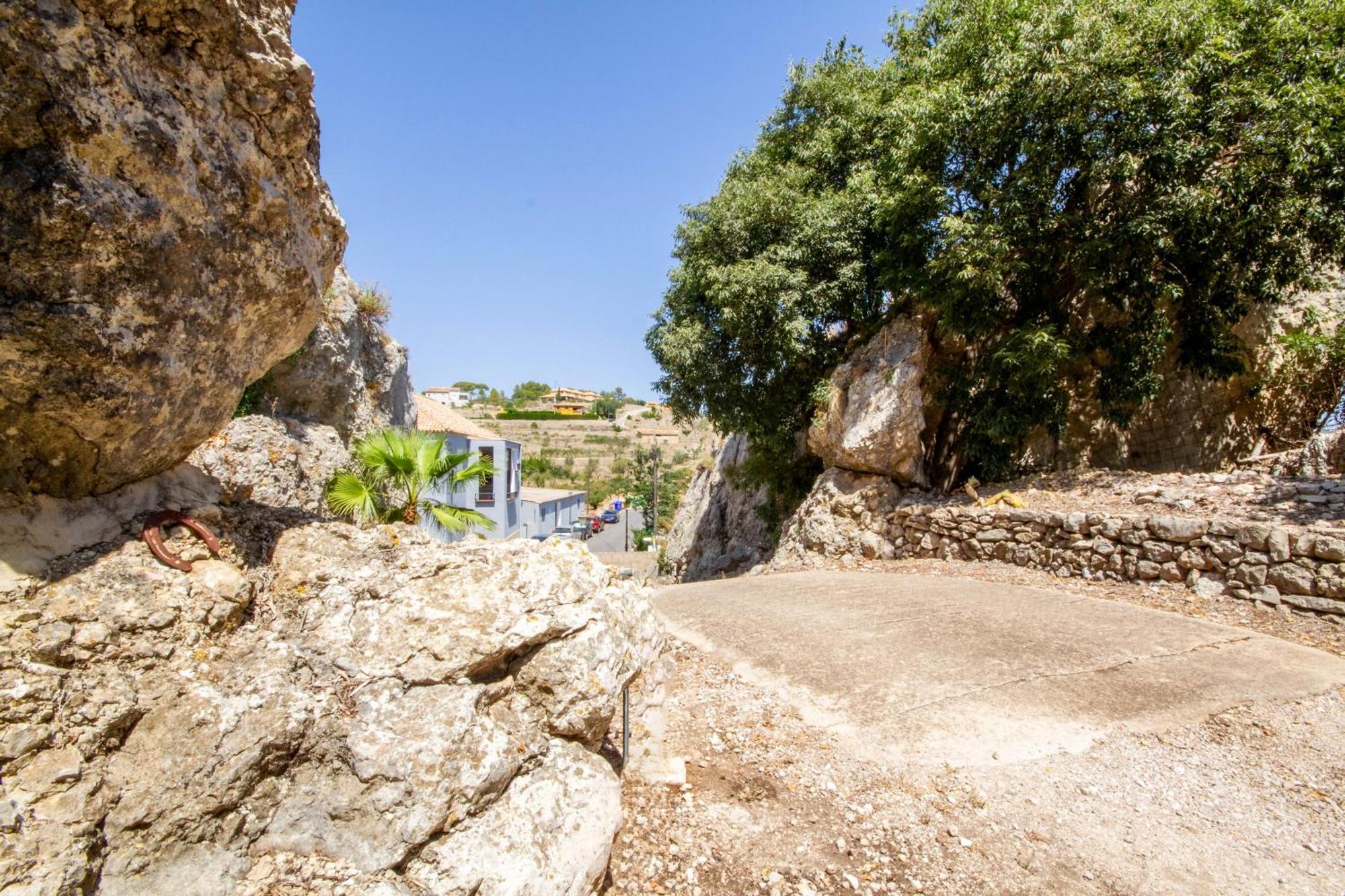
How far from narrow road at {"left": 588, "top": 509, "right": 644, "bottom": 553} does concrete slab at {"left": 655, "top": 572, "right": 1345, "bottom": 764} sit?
98.6 feet

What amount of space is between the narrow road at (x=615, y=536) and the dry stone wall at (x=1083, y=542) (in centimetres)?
2625

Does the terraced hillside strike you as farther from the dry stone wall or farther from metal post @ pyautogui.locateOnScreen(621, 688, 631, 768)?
metal post @ pyautogui.locateOnScreen(621, 688, 631, 768)

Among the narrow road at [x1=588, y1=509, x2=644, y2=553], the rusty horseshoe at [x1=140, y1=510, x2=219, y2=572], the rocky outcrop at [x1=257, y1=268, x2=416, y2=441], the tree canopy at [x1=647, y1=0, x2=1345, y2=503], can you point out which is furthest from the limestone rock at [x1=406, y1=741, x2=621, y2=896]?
the narrow road at [x1=588, y1=509, x2=644, y2=553]

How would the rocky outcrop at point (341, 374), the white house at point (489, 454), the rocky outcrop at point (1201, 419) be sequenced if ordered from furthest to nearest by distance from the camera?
the white house at point (489, 454)
the rocky outcrop at point (1201, 419)
the rocky outcrop at point (341, 374)

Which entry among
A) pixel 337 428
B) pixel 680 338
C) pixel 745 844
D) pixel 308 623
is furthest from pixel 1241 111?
pixel 337 428

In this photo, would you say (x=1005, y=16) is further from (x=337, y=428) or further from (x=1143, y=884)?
(x=337, y=428)

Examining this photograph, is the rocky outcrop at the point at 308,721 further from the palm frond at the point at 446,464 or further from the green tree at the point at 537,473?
the green tree at the point at 537,473

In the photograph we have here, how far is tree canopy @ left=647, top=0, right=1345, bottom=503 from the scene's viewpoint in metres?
7.92

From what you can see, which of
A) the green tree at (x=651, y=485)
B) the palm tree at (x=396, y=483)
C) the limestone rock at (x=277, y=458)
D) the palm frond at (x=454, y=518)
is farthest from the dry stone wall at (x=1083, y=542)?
the green tree at (x=651, y=485)

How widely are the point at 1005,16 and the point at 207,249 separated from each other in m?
11.4

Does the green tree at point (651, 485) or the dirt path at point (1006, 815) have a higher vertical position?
the green tree at point (651, 485)

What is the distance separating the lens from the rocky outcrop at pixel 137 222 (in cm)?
217

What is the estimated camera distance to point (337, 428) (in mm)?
9570

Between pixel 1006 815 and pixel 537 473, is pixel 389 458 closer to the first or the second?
pixel 1006 815
